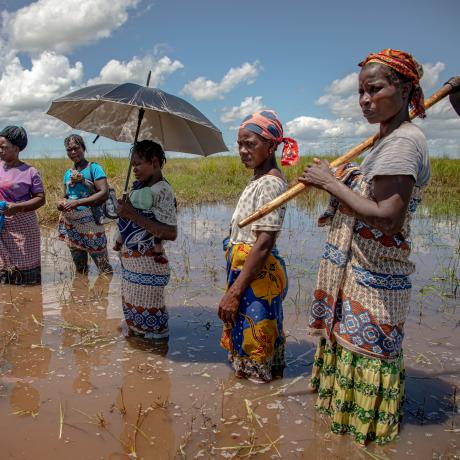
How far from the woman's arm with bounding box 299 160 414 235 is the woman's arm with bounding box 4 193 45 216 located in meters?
3.81

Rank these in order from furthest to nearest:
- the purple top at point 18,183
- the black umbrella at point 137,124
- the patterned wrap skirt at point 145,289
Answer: the purple top at point 18,183
the black umbrella at point 137,124
the patterned wrap skirt at point 145,289

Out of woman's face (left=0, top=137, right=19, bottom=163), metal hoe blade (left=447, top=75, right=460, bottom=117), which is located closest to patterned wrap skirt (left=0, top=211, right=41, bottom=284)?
woman's face (left=0, top=137, right=19, bottom=163)

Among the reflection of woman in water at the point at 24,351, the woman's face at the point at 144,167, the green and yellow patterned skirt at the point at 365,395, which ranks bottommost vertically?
the reflection of woman in water at the point at 24,351

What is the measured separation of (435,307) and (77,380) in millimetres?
3587

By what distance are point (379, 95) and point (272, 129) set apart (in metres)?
0.79

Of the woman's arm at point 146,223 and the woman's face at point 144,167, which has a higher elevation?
the woman's face at point 144,167

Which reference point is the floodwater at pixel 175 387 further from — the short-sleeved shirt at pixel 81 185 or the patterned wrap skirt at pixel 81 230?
the short-sleeved shirt at pixel 81 185

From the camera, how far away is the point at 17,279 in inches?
203

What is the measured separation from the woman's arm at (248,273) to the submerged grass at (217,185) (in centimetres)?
667

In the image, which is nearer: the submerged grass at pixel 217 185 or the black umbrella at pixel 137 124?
the black umbrella at pixel 137 124

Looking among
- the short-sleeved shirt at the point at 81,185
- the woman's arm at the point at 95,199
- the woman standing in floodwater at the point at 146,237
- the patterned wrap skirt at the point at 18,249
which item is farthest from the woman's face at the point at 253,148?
the patterned wrap skirt at the point at 18,249

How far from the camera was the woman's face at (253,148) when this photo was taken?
272 cm

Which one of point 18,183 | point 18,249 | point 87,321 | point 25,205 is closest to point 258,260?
point 87,321

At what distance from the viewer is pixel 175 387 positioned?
10.1 ft
